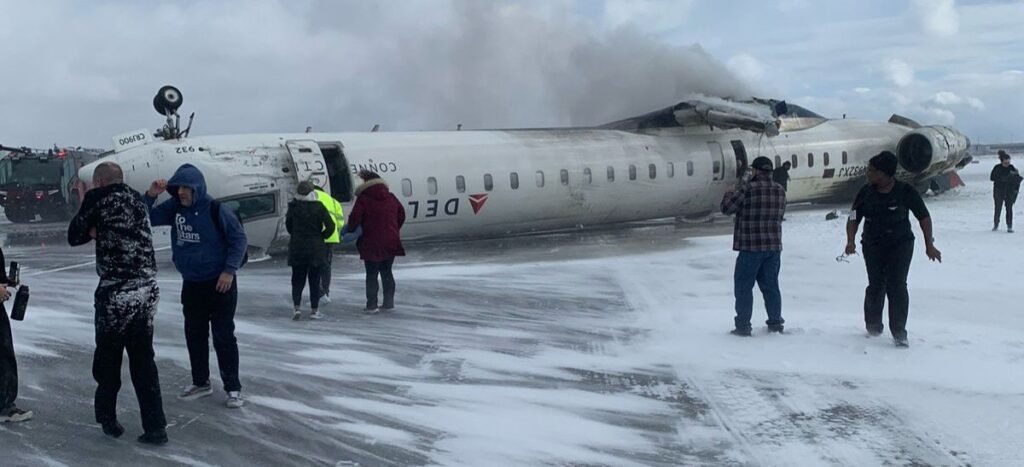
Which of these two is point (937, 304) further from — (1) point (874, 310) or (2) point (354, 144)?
(2) point (354, 144)

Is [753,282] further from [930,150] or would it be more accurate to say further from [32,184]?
[32,184]

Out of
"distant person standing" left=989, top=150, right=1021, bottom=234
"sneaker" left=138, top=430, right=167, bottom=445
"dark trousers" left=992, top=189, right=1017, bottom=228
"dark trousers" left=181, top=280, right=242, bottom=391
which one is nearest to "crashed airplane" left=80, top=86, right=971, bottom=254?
"distant person standing" left=989, top=150, right=1021, bottom=234

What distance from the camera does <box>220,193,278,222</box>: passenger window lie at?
14281 mm

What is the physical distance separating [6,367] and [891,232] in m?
6.89

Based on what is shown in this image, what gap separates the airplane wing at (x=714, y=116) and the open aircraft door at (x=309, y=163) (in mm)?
7640

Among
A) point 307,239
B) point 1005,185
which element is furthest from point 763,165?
point 1005,185

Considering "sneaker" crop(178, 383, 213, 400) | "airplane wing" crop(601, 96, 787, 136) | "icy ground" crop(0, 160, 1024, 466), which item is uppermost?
"airplane wing" crop(601, 96, 787, 136)

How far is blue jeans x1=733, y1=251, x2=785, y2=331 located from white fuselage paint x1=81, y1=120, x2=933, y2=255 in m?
8.68

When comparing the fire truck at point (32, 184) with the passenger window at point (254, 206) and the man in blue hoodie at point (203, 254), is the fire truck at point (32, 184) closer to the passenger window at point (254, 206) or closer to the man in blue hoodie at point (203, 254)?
the passenger window at point (254, 206)

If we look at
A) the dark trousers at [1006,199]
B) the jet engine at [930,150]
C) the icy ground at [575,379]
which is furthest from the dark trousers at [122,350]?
the jet engine at [930,150]

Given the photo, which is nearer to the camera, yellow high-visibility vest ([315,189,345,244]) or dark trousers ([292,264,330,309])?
dark trousers ([292,264,330,309])

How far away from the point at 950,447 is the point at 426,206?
11814 mm

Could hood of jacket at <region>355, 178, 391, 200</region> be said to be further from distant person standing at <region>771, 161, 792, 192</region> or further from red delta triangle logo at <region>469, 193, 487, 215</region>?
distant person standing at <region>771, 161, 792, 192</region>

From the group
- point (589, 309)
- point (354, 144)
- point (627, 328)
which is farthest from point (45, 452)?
point (354, 144)
